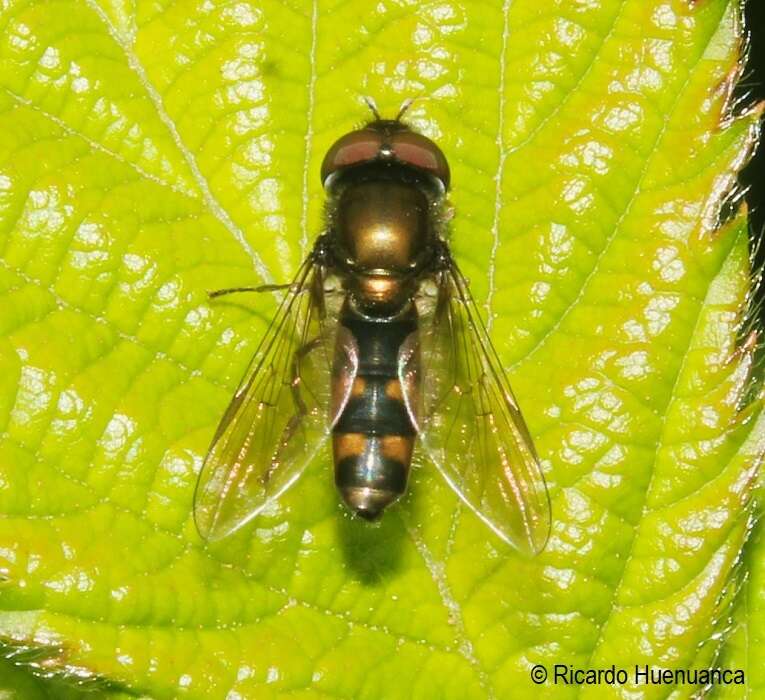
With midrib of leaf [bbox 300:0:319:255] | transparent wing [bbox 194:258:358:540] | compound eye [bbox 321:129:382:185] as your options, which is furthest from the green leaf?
compound eye [bbox 321:129:382:185]

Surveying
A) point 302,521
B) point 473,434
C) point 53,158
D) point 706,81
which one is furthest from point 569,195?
point 53,158

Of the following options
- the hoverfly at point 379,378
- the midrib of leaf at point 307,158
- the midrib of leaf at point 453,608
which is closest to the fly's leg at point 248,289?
the hoverfly at point 379,378

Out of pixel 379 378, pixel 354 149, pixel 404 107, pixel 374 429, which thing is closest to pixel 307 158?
pixel 354 149

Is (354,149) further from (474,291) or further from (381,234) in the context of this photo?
(474,291)

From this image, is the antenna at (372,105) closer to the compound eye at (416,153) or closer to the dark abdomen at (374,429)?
the compound eye at (416,153)

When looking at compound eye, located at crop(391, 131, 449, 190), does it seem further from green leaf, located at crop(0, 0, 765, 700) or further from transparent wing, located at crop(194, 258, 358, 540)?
transparent wing, located at crop(194, 258, 358, 540)

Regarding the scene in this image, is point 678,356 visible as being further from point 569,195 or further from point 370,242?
point 370,242

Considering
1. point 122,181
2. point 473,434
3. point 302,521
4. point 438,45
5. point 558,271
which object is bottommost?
point 302,521

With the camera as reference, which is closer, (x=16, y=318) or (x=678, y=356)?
(x=16, y=318)
